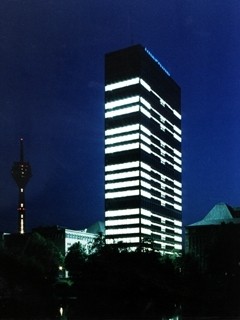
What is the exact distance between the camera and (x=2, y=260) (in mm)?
57844

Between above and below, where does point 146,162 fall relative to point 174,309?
above

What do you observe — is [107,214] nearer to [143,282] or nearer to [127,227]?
[127,227]

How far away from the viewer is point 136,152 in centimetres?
13912

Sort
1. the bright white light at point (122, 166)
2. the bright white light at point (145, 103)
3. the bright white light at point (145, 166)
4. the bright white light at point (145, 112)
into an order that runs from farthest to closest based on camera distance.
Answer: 1. the bright white light at point (145, 103)
2. the bright white light at point (145, 112)
3. the bright white light at point (145, 166)
4. the bright white light at point (122, 166)

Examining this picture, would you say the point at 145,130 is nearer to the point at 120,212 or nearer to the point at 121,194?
the point at 121,194

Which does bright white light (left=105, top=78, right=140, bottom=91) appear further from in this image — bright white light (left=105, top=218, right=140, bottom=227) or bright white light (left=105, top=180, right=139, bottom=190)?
bright white light (left=105, top=218, right=140, bottom=227)

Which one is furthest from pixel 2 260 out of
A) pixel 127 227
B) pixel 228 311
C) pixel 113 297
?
pixel 127 227

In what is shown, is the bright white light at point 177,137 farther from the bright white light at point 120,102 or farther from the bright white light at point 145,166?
the bright white light at point 120,102

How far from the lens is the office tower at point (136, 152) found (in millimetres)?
137250

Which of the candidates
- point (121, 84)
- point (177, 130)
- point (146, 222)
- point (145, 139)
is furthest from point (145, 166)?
point (177, 130)

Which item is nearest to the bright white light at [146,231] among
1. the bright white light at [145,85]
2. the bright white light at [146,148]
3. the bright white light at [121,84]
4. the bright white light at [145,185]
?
the bright white light at [145,185]

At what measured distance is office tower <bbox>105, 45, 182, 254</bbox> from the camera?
137250mm

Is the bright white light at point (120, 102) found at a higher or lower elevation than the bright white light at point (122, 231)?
higher

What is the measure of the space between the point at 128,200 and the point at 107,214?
784 centimetres
